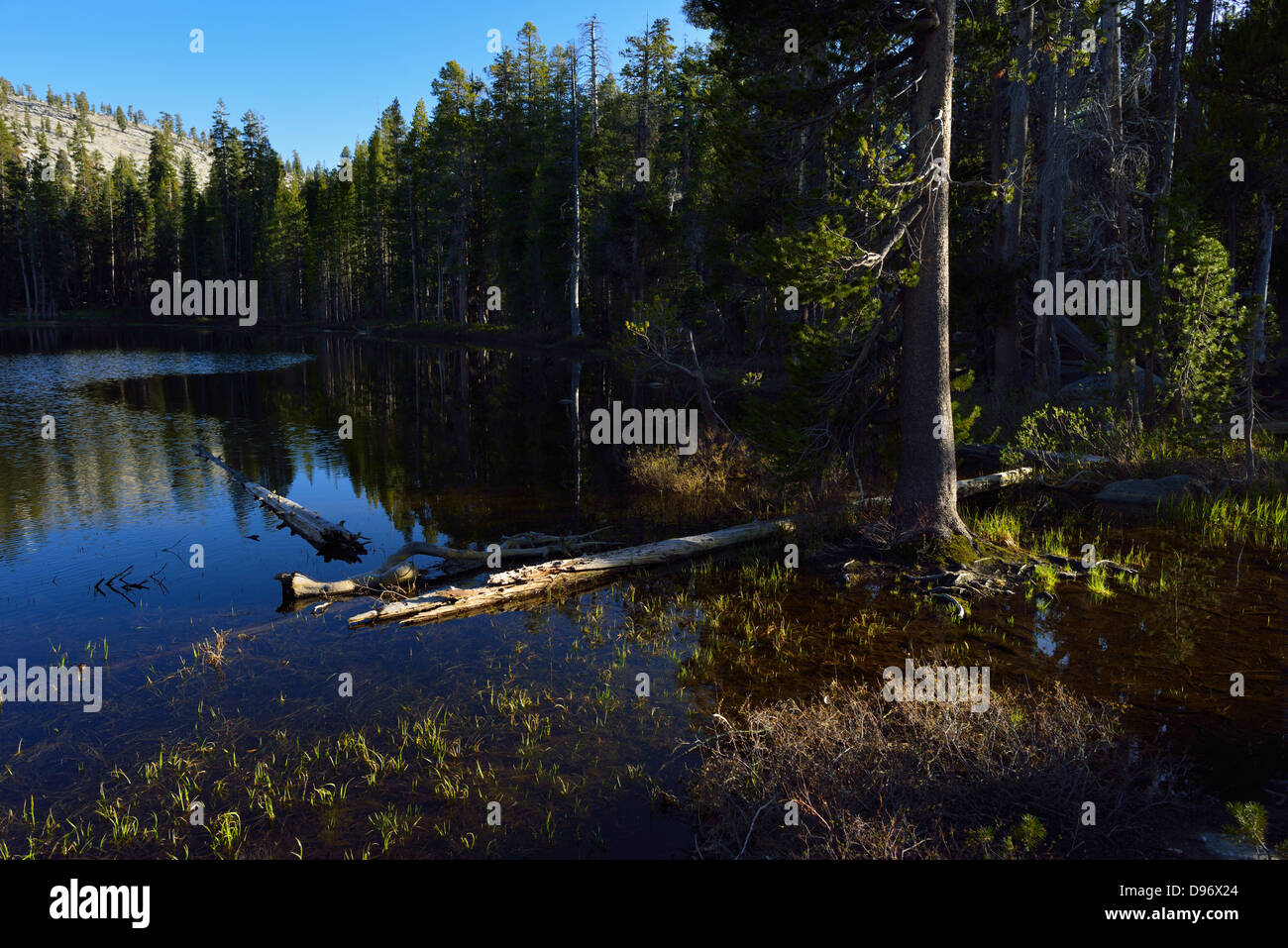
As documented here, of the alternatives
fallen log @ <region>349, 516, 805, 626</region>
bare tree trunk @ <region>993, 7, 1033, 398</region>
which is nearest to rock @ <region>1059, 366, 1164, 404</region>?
bare tree trunk @ <region>993, 7, 1033, 398</region>

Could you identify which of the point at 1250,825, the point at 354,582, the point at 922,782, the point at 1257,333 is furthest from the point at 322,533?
the point at 1257,333

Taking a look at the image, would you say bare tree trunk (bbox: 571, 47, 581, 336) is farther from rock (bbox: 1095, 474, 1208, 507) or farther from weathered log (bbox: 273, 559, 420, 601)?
weathered log (bbox: 273, 559, 420, 601)

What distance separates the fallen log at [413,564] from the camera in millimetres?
11172

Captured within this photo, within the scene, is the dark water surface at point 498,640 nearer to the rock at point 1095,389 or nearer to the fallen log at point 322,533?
the fallen log at point 322,533

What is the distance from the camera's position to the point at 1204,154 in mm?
16359

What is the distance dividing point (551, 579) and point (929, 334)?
22.3 feet

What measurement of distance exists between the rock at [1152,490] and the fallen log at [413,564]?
10070 millimetres

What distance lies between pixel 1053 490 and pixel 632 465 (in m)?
9.69

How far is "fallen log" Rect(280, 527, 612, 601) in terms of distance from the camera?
1117cm

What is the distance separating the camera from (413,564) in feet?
40.1

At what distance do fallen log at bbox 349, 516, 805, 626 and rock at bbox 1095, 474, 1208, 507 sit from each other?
21.3ft

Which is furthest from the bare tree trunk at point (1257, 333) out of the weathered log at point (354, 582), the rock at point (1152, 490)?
the weathered log at point (354, 582)

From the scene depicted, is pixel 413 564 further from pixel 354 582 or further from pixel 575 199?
pixel 575 199
